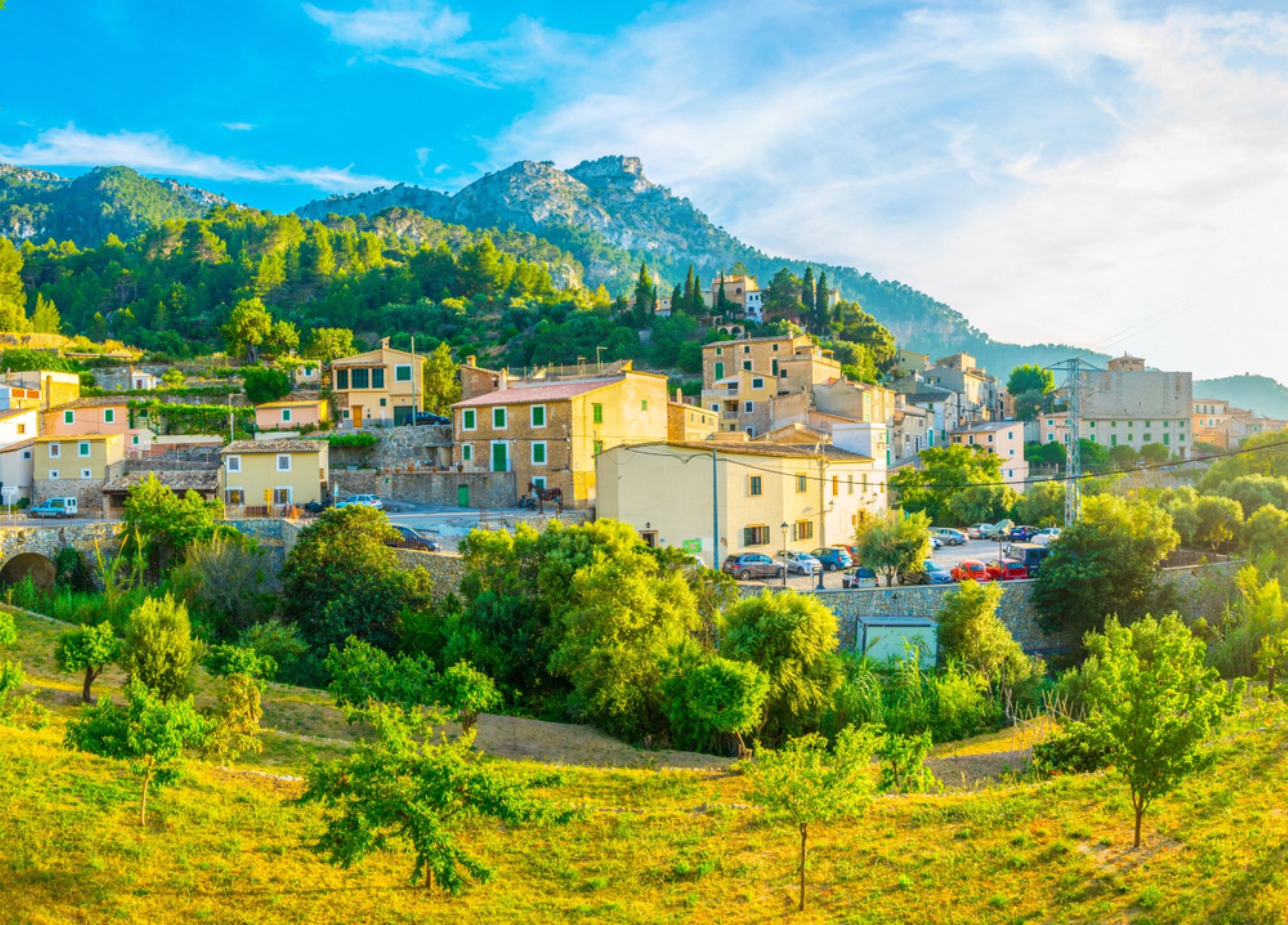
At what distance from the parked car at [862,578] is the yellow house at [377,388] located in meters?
28.3

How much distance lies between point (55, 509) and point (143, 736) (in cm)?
3149

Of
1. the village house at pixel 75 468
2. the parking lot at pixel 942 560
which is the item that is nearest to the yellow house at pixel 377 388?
the village house at pixel 75 468

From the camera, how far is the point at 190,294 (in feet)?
298

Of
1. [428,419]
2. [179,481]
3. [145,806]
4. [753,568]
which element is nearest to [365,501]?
[179,481]

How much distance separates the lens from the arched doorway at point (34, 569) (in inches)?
1265

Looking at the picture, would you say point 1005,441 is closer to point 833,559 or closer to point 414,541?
point 833,559

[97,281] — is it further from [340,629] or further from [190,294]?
[340,629]

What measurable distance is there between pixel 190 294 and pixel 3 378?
41655 mm

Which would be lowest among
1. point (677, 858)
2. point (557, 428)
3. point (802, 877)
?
point (677, 858)

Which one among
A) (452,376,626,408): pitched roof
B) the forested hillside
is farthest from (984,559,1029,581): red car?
the forested hillside

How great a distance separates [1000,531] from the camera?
43.4 metres

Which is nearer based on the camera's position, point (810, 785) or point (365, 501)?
point (810, 785)

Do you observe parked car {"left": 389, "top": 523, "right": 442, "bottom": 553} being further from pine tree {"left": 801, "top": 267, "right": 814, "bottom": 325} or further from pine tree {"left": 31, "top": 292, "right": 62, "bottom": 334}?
pine tree {"left": 801, "top": 267, "right": 814, "bottom": 325}

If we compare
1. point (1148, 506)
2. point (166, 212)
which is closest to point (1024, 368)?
point (1148, 506)
